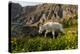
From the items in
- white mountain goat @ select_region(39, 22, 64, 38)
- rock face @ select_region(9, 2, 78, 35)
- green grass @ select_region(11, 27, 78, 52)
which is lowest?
green grass @ select_region(11, 27, 78, 52)

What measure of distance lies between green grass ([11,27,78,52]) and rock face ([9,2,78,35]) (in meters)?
0.08

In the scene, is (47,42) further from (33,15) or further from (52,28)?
(33,15)

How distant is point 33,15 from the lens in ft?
5.82

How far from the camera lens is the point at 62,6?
1.87 meters

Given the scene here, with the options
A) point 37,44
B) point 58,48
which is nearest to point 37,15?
point 37,44

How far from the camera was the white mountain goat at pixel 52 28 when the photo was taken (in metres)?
1.80

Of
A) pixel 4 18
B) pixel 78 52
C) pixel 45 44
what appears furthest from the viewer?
pixel 78 52

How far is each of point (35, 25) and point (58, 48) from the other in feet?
1.10

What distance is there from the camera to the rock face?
1716mm

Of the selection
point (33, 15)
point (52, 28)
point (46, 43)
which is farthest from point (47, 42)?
point (33, 15)

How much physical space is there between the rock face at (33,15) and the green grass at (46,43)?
8 centimetres

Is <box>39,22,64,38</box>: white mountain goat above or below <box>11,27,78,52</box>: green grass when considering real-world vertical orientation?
above

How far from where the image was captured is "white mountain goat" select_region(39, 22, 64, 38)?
180 cm

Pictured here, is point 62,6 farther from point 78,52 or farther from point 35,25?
point 78,52
